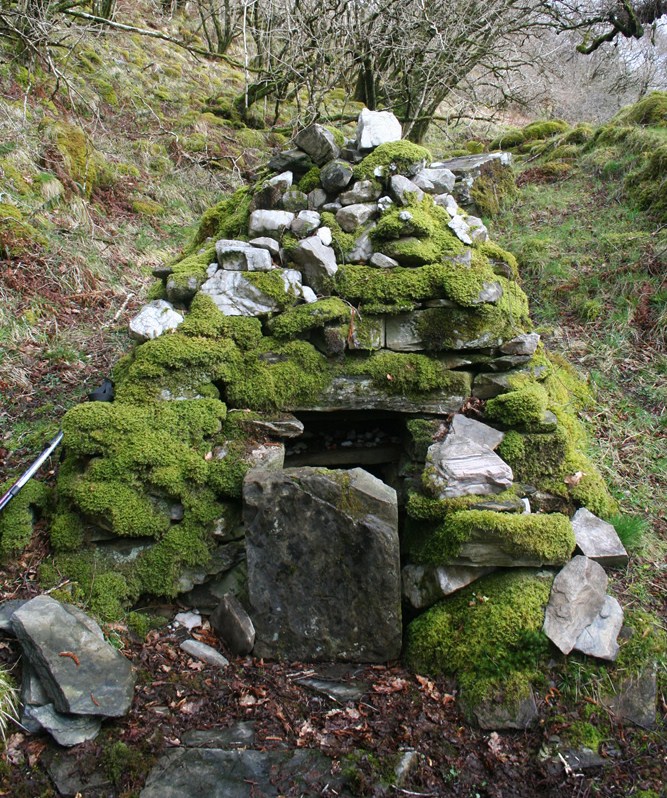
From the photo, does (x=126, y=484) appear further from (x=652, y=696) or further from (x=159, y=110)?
(x=159, y=110)

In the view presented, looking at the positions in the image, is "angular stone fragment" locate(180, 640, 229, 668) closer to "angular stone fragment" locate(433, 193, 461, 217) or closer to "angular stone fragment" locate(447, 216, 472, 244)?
"angular stone fragment" locate(447, 216, 472, 244)

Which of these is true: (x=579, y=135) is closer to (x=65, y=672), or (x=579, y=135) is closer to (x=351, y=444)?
(x=351, y=444)

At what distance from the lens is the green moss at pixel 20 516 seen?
11.6 feet

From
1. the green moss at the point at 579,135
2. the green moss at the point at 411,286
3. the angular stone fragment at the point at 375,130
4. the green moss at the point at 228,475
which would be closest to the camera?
the green moss at the point at 228,475

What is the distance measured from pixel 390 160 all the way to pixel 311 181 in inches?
27.8

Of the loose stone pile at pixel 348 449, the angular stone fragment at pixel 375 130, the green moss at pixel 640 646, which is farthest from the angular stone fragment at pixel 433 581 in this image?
the angular stone fragment at pixel 375 130

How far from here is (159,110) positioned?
11711 mm

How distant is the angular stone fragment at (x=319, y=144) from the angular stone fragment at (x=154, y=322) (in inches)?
75.6

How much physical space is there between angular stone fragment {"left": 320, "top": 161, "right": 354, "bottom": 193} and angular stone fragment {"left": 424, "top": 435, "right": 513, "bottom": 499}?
2.43 m

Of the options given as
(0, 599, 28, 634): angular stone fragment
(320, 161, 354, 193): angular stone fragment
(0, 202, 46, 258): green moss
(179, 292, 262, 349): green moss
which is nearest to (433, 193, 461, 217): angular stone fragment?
(320, 161, 354, 193): angular stone fragment

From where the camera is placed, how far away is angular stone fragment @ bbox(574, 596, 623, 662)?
312 centimetres

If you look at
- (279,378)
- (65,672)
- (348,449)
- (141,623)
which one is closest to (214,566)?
(141,623)

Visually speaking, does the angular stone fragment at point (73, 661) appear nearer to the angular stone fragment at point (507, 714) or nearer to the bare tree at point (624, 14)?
the angular stone fragment at point (507, 714)

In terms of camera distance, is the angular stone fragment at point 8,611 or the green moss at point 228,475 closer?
the angular stone fragment at point 8,611
